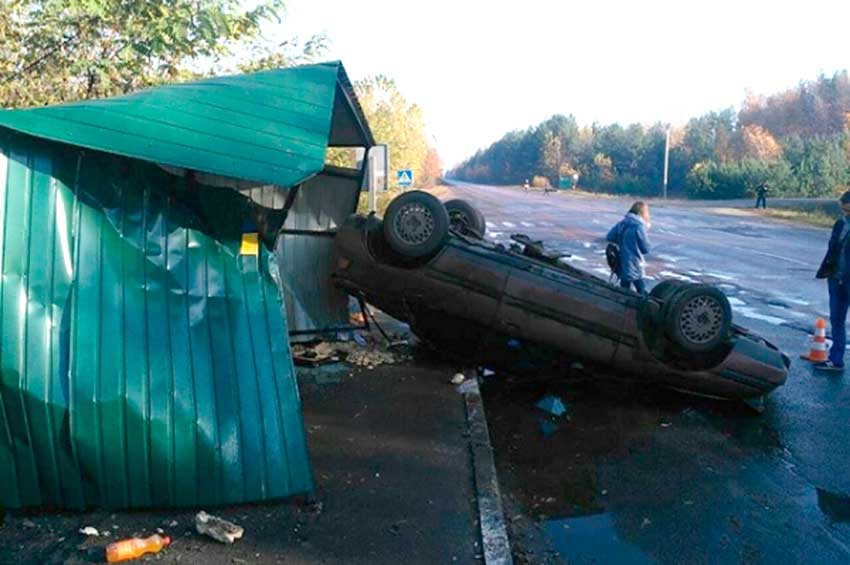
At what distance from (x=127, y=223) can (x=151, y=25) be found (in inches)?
167

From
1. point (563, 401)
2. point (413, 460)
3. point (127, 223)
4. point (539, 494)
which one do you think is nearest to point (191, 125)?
point (127, 223)

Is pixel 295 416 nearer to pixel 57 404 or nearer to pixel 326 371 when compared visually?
pixel 57 404

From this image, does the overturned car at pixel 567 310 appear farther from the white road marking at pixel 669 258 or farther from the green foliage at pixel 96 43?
the white road marking at pixel 669 258

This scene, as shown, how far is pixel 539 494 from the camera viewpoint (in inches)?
179

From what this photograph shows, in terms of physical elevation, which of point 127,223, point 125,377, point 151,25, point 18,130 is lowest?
point 125,377

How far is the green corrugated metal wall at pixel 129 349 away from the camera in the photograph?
3.51 meters

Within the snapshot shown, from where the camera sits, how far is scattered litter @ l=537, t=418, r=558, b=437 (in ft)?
18.5

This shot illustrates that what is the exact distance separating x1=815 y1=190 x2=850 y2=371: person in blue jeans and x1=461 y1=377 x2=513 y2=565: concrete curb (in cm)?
408

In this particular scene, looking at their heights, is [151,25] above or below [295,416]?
above

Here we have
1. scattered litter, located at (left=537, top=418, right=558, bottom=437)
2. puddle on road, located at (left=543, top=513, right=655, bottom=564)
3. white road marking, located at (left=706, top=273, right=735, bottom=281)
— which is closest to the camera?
puddle on road, located at (left=543, top=513, right=655, bottom=564)

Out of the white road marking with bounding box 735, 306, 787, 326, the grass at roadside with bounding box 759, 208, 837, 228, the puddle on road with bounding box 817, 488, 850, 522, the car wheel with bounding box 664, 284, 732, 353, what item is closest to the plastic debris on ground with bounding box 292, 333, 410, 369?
the car wheel with bounding box 664, 284, 732, 353

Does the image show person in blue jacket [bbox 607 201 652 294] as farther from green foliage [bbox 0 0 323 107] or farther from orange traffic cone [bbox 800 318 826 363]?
green foliage [bbox 0 0 323 107]

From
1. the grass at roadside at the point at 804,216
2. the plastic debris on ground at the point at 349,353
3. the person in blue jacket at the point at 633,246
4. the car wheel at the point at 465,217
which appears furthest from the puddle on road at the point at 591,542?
the grass at roadside at the point at 804,216

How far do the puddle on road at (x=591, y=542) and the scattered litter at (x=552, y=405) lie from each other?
179 centimetres
